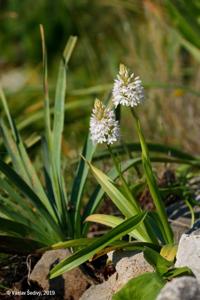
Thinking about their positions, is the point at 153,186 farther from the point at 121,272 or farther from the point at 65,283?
the point at 65,283

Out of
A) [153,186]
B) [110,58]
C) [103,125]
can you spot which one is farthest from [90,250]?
[110,58]

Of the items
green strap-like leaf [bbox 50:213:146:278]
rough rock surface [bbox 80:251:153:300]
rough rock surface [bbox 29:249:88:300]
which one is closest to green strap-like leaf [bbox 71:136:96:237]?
rough rock surface [bbox 29:249:88:300]

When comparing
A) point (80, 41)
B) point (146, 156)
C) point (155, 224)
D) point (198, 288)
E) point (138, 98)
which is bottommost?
point (198, 288)

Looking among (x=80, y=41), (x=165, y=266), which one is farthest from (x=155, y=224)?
(x=80, y=41)

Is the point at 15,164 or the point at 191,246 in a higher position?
the point at 15,164

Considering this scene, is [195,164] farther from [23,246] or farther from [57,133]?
[23,246]

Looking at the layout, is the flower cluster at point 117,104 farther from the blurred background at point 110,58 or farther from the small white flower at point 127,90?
the blurred background at point 110,58
